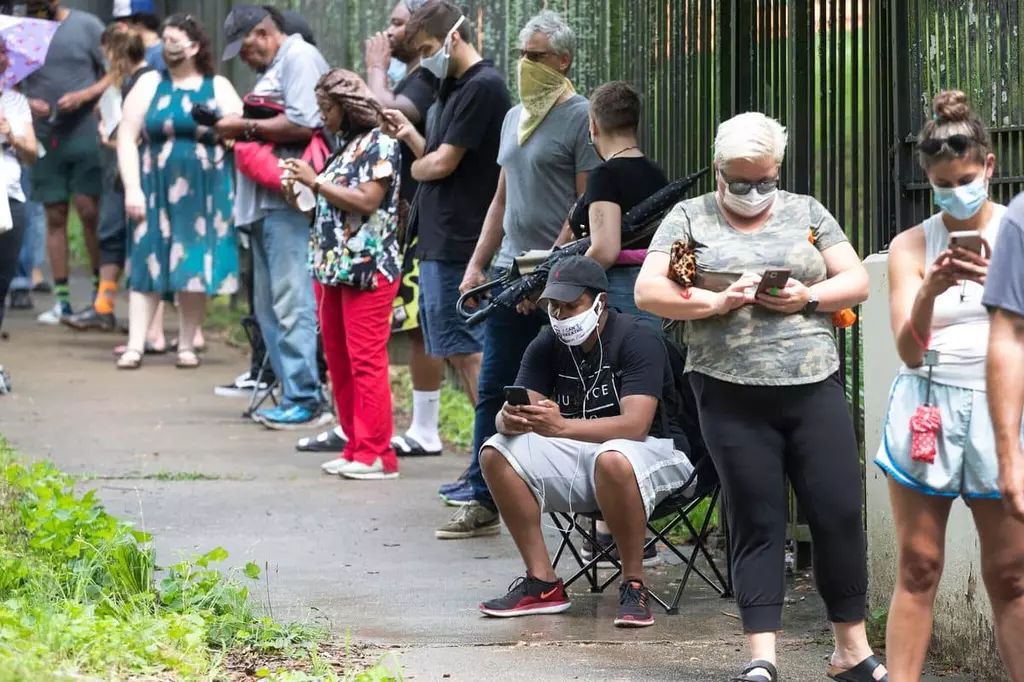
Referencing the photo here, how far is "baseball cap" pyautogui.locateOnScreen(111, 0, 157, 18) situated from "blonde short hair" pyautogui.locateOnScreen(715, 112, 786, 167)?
8477mm

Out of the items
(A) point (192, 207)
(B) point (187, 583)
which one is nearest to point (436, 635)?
(B) point (187, 583)

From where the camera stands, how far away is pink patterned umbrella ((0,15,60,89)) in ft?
32.4

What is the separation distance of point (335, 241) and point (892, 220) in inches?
133

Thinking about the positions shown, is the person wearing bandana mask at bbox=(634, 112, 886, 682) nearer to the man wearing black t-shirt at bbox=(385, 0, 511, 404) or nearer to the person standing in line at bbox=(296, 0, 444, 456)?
the man wearing black t-shirt at bbox=(385, 0, 511, 404)

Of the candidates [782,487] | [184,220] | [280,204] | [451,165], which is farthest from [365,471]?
[782,487]

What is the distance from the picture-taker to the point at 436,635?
5.56 m

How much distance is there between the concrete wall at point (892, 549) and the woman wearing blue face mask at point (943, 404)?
0.62 meters

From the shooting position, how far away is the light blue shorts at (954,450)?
13.7ft

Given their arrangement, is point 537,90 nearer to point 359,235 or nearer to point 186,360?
point 359,235

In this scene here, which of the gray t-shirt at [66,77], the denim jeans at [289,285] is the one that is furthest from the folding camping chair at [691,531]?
the gray t-shirt at [66,77]

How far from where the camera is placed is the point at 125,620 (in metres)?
5.11

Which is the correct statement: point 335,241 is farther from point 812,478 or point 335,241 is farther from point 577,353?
point 812,478

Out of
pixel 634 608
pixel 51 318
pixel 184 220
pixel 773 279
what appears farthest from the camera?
pixel 51 318

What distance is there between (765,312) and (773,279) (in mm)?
157
